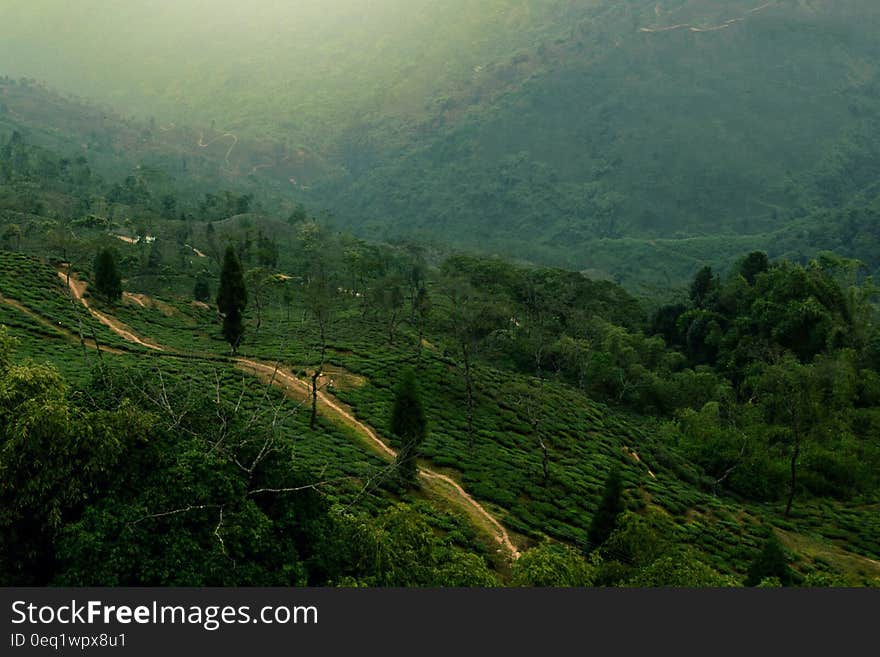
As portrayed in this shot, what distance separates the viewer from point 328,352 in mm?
52625

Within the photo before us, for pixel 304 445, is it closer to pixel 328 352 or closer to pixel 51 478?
pixel 51 478

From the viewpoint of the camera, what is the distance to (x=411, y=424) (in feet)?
107

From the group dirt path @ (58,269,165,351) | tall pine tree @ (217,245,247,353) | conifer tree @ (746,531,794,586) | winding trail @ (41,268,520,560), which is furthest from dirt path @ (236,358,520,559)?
dirt path @ (58,269,165,351)

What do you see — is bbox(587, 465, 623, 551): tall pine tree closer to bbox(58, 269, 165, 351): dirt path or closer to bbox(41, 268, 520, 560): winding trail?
bbox(41, 268, 520, 560): winding trail

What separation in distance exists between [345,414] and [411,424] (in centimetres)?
870

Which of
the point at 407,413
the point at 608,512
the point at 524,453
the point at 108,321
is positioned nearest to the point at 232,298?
the point at 108,321

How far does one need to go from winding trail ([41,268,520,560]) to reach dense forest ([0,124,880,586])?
0.21 meters

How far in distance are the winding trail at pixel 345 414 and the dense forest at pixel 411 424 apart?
0.21 metres

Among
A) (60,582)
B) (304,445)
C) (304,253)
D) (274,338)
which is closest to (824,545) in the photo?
(304,445)

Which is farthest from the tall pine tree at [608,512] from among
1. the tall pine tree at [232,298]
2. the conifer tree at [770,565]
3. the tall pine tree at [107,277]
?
the tall pine tree at [107,277]

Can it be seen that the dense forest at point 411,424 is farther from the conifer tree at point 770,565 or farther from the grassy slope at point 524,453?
the grassy slope at point 524,453

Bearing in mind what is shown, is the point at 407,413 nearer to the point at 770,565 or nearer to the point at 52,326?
the point at 770,565

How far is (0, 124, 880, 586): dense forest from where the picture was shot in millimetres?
14453

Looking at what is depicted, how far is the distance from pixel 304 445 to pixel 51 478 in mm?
17351
